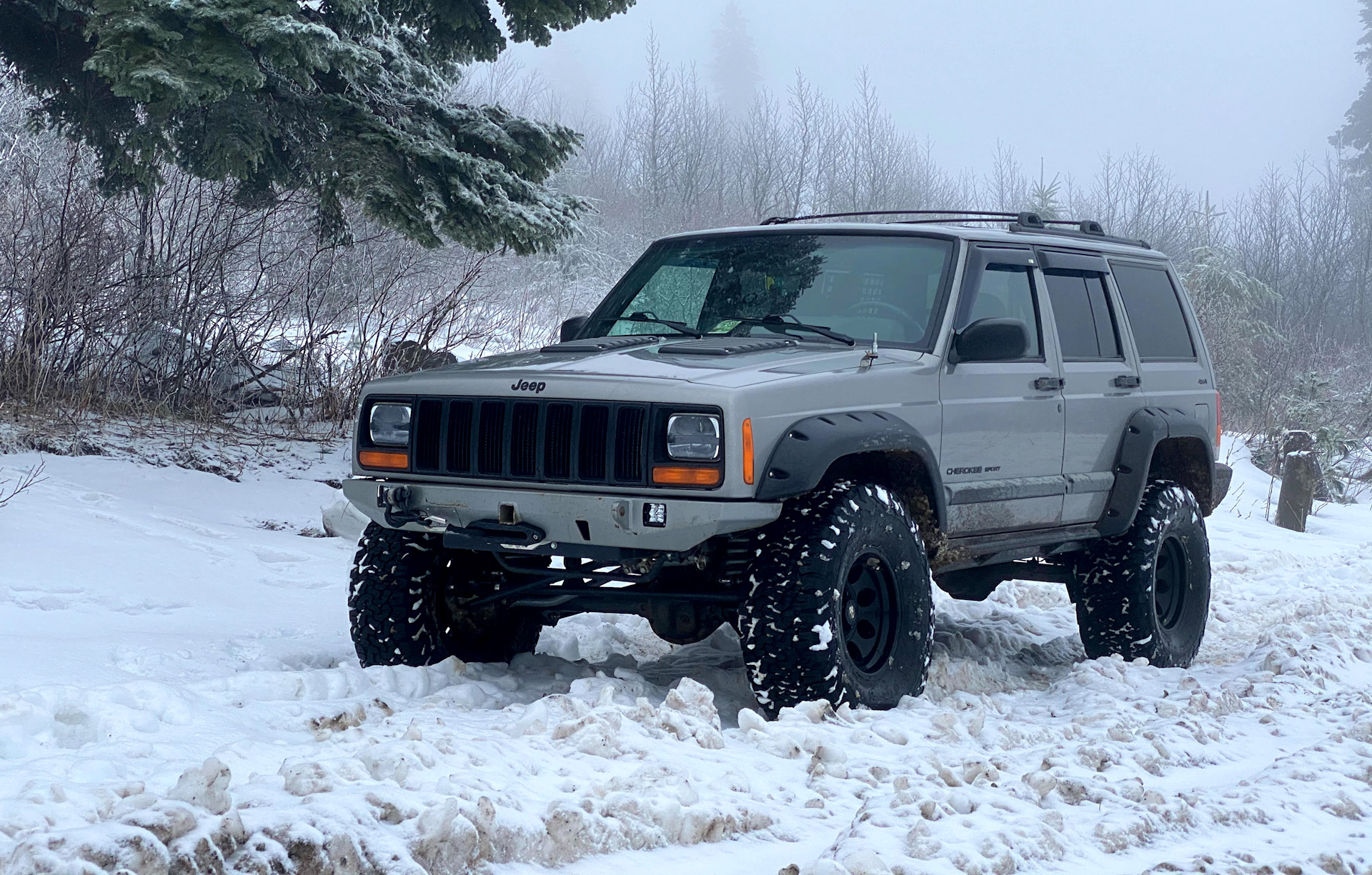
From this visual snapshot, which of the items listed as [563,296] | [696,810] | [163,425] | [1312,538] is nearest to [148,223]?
[163,425]

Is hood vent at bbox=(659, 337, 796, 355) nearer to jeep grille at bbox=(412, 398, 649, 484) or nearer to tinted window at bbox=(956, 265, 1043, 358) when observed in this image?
jeep grille at bbox=(412, 398, 649, 484)

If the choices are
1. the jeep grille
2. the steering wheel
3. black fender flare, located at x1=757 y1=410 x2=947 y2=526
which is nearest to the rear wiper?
the steering wheel

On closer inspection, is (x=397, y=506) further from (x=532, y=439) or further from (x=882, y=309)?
(x=882, y=309)

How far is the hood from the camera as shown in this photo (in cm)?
467

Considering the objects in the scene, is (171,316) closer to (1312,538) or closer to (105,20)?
(105,20)

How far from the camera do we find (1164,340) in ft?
24.0

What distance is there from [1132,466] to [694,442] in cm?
302

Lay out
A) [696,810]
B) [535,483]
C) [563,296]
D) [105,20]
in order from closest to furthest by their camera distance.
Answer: [696,810]
[535,483]
[105,20]
[563,296]

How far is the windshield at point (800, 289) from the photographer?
18.4 ft

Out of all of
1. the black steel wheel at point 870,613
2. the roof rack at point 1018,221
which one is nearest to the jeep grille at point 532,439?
the black steel wheel at point 870,613

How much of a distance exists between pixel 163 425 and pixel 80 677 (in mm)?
6031

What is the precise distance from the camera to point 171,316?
11.4m

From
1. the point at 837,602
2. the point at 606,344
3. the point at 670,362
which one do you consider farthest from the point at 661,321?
the point at 837,602

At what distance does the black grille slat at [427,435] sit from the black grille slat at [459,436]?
54 mm
